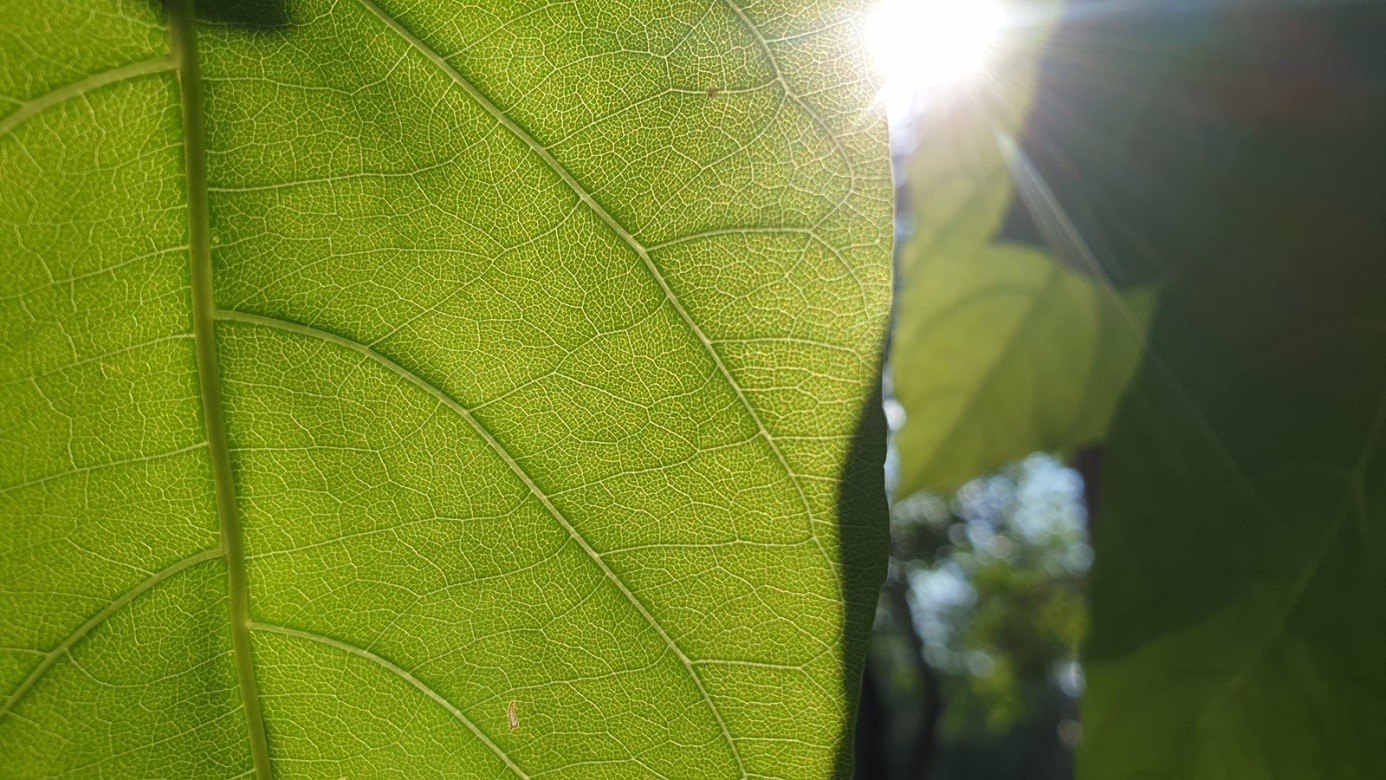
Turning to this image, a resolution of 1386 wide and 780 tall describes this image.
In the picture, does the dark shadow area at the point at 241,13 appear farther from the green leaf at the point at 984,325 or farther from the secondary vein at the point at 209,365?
the green leaf at the point at 984,325

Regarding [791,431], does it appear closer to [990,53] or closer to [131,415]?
[131,415]

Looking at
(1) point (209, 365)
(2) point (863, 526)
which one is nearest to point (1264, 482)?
(2) point (863, 526)

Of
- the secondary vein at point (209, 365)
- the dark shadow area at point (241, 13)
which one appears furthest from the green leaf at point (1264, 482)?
the dark shadow area at point (241, 13)

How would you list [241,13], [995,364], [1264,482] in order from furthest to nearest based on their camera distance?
1. [995,364]
2. [1264,482]
3. [241,13]

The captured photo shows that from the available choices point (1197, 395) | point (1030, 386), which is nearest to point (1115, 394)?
point (1030, 386)

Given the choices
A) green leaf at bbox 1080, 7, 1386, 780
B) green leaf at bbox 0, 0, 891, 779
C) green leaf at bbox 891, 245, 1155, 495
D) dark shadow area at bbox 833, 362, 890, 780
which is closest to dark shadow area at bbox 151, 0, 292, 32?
green leaf at bbox 0, 0, 891, 779

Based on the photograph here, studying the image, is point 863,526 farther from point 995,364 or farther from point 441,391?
point 995,364

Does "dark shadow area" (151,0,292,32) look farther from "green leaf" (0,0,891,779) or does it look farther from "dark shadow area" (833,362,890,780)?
"dark shadow area" (833,362,890,780)
